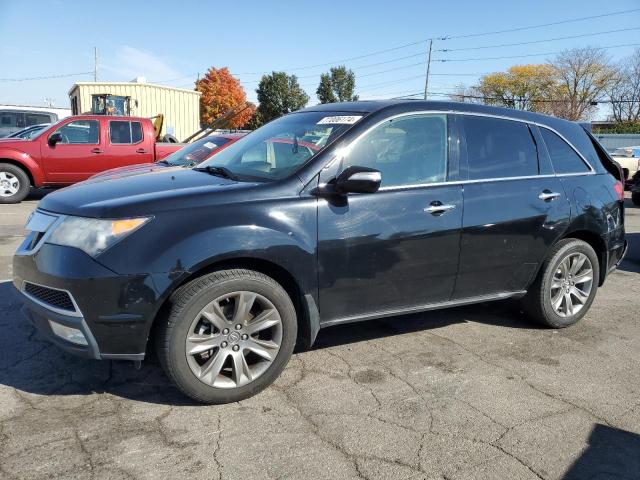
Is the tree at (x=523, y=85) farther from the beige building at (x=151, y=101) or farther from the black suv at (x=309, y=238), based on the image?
the black suv at (x=309, y=238)

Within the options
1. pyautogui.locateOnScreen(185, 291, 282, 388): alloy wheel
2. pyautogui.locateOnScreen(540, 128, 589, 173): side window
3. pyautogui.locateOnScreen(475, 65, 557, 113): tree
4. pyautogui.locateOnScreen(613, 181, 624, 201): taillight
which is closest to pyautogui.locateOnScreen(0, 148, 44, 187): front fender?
pyautogui.locateOnScreen(185, 291, 282, 388): alloy wheel

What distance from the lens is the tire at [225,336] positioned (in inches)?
115

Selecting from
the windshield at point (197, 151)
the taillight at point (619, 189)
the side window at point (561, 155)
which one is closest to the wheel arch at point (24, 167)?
the windshield at point (197, 151)

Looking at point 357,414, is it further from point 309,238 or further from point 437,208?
point 437,208

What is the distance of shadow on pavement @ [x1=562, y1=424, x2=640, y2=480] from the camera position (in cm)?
258

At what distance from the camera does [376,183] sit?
127 inches

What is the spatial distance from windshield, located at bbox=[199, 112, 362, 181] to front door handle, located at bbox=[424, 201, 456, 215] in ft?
2.52

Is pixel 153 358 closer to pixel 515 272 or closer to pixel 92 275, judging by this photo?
pixel 92 275

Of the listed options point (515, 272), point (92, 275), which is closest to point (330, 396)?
point (92, 275)

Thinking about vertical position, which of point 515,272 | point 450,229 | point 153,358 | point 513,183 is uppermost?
point 513,183

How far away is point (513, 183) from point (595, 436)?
188 cm

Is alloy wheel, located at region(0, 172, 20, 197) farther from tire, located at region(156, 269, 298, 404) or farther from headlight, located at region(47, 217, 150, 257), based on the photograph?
tire, located at region(156, 269, 298, 404)

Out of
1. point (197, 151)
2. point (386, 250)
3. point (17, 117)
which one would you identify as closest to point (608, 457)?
point (386, 250)

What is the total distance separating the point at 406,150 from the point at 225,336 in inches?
69.1
